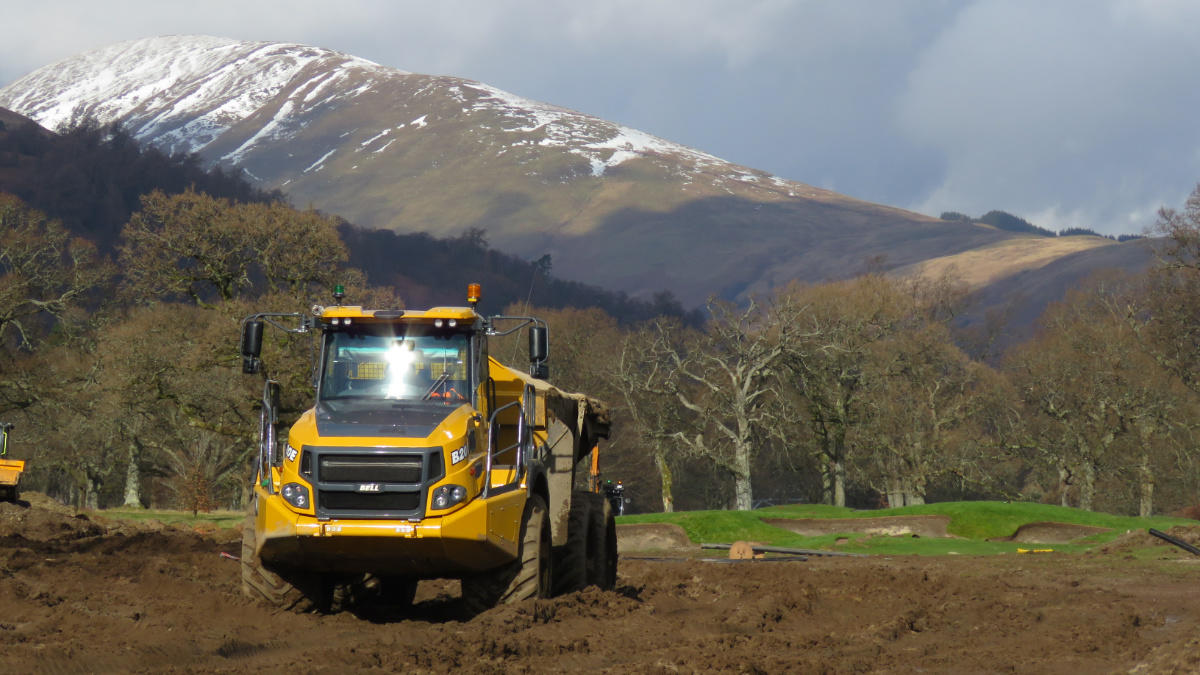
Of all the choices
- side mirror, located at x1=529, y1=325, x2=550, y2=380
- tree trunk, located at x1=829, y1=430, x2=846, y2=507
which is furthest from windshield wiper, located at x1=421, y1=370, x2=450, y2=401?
tree trunk, located at x1=829, y1=430, x2=846, y2=507

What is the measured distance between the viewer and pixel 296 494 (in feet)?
40.9

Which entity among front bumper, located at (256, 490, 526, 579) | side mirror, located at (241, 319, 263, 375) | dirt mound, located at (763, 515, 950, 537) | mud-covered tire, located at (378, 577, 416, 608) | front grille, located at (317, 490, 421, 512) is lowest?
dirt mound, located at (763, 515, 950, 537)

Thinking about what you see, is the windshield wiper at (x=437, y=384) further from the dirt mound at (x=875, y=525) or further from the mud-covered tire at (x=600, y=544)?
the dirt mound at (x=875, y=525)

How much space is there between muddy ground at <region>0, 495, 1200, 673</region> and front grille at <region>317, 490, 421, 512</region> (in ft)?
4.24

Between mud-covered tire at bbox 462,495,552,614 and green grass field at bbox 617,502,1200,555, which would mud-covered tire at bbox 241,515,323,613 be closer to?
mud-covered tire at bbox 462,495,552,614

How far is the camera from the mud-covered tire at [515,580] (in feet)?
43.9

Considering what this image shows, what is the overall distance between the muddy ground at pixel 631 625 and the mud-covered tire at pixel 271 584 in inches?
8.2

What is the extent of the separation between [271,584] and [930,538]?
85.2 ft

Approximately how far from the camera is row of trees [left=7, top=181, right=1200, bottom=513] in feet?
148

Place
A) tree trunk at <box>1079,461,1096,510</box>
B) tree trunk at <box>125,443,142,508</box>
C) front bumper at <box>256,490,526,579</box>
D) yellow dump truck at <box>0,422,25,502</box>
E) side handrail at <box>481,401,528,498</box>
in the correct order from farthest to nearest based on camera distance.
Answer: tree trunk at <box>125,443,142,508</box> < tree trunk at <box>1079,461,1096,510</box> < yellow dump truck at <box>0,422,25,502</box> < side handrail at <box>481,401,528,498</box> < front bumper at <box>256,490,526,579</box>

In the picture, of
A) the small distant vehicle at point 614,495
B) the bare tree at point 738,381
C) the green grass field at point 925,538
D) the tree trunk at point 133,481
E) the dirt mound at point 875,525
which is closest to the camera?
the small distant vehicle at point 614,495

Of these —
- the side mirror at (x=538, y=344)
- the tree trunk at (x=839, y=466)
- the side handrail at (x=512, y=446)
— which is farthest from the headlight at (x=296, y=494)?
the tree trunk at (x=839, y=466)

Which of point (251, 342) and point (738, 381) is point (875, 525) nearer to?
point (738, 381)

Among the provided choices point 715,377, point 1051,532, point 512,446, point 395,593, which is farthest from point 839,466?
point 512,446
